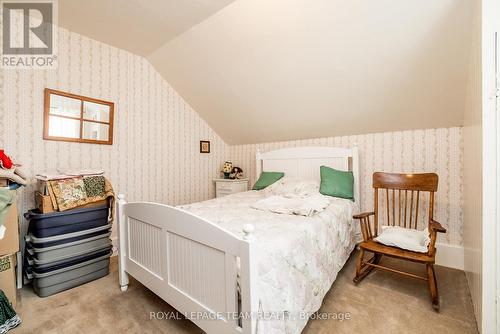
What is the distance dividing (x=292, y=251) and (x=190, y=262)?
2.00 feet

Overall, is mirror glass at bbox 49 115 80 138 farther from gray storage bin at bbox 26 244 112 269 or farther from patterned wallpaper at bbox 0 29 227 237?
gray storage bin at bbox 26 244 112 269

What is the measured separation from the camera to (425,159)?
2.40 m

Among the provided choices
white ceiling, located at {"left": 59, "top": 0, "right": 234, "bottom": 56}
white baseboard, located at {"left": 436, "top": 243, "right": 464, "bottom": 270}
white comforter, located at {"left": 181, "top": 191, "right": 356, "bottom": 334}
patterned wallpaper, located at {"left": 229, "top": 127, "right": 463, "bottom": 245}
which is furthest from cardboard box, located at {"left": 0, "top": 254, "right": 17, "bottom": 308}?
white baseboard, located at {"left": 436, "top": 243, "right": 464, "bottom": 270}

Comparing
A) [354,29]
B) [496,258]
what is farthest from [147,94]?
[496,258]

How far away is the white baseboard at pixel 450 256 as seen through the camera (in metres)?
2.24

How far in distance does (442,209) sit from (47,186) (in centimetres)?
387

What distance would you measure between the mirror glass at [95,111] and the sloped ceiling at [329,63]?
952 millimetres

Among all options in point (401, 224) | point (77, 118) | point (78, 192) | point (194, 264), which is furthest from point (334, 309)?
point (77, 118)

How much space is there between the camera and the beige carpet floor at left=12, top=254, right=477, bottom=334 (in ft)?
4.84

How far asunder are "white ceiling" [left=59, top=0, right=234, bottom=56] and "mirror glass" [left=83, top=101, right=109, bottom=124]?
0.76m

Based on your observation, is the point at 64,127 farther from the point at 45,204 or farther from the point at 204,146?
the point at 204,146

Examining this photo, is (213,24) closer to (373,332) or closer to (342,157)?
(342,157)

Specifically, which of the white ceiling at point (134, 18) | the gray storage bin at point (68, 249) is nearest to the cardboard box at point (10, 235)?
the gray storage bin at point (68, 249)

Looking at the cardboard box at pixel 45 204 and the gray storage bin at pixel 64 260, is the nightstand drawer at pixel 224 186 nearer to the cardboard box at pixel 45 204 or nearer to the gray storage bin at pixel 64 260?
the gray storage bin at pixel 64 260
